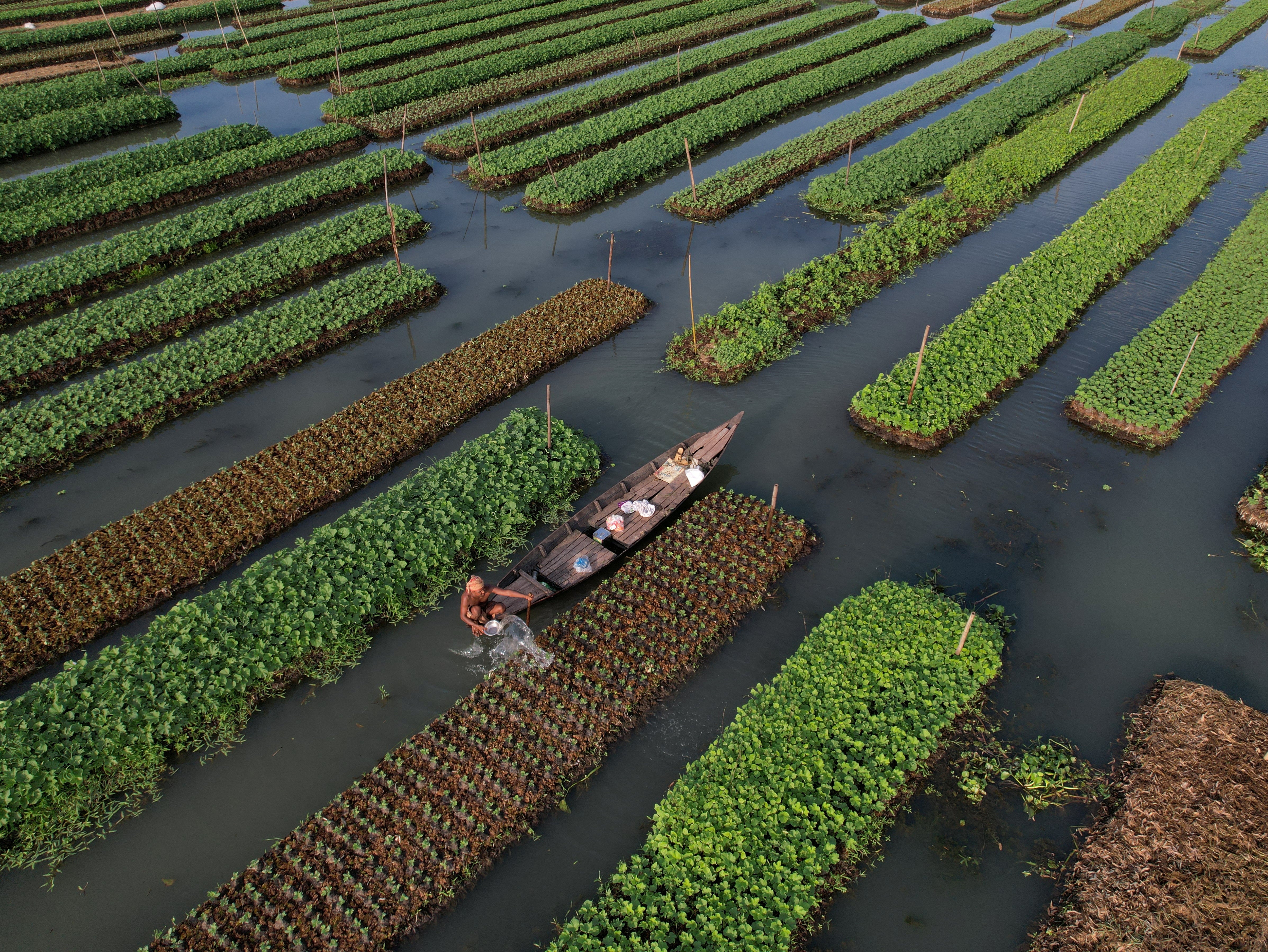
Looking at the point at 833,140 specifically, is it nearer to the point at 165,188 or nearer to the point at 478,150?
the point at 478,150

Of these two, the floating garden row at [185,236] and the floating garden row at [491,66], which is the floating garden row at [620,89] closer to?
the floating garden row at [185,236]

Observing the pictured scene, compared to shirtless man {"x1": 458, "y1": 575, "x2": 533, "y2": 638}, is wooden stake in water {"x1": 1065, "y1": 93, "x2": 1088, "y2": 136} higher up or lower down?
higher up

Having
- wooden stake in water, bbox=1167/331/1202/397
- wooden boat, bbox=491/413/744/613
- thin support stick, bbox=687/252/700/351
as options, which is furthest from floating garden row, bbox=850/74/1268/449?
thin support stick, bbox=687/252/700/351

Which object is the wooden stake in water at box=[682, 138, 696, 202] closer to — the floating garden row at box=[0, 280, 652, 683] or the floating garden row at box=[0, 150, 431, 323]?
the floating garden row at box=[0, 280, 652, 683]

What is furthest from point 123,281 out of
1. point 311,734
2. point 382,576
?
point 311,734

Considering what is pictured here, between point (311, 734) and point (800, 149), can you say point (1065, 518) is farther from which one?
point (800, 149)

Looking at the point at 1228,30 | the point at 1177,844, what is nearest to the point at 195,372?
the point at 1177,844
